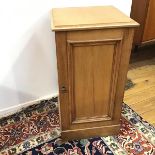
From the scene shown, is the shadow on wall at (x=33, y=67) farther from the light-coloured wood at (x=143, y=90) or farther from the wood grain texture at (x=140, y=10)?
the wood grain texture at (x=140, y=10)

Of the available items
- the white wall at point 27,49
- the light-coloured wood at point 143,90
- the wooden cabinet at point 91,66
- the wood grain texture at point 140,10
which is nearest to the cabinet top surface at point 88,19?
the wooden cabinet at point 91,66

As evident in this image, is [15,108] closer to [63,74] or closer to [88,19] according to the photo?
[63,74]

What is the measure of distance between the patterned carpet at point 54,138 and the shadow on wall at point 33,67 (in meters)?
0.17

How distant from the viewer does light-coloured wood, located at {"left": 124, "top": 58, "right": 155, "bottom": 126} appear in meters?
1.79

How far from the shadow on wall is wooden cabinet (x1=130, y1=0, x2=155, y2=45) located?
3.19 feet

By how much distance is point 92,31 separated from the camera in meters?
1.10

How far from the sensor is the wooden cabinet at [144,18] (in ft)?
6.79

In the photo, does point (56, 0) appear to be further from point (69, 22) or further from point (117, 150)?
point (117, 150)

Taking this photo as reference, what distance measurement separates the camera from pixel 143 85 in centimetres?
212

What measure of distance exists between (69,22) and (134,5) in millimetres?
1179

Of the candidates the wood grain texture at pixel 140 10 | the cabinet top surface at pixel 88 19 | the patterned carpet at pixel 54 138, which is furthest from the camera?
the wood grain texture at pixel 140 10

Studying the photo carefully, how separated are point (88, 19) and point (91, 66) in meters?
0.27

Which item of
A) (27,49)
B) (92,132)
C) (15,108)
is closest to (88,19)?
(27,49)

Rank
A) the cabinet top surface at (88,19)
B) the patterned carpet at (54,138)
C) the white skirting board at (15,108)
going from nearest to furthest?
the cabinet top surface at (88,19) < the patterned carpet at (54,138) < the white skirting board at (15,108)
